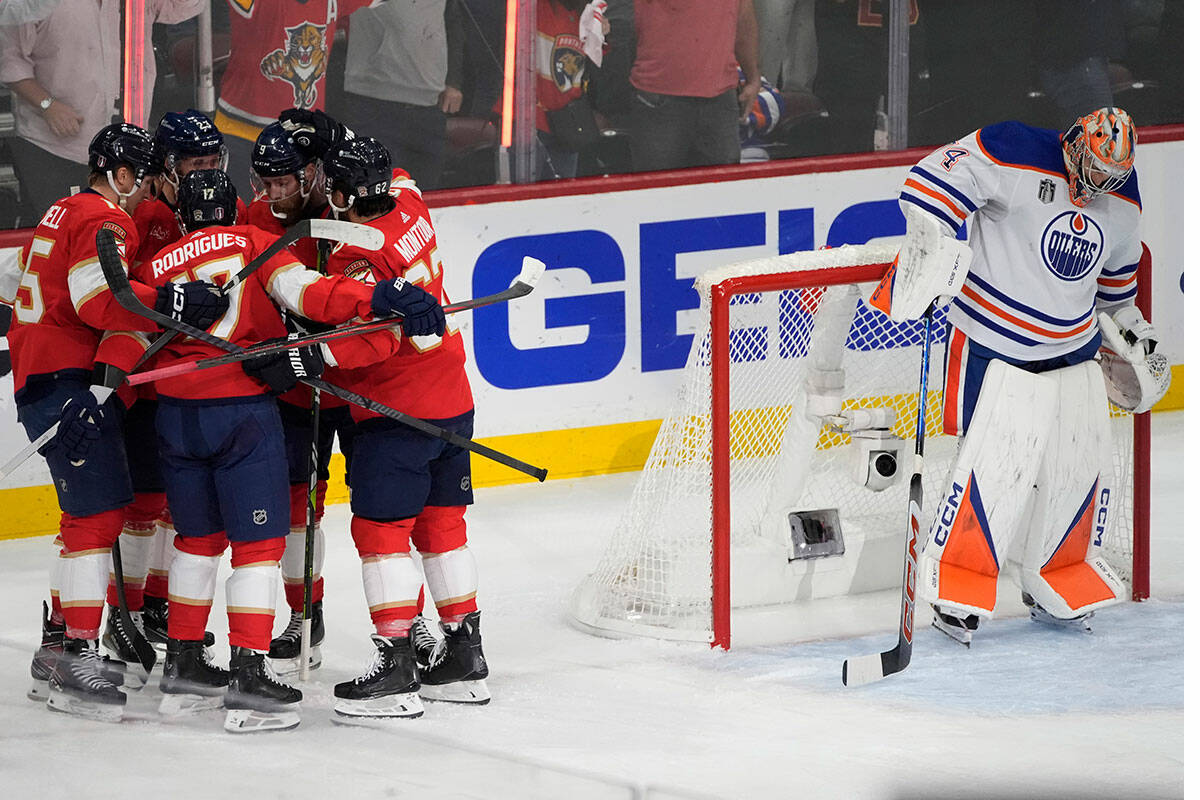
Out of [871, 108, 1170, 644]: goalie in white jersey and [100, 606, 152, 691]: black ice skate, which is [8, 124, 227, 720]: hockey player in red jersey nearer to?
[100, 606, 152, 691]: black ice skate

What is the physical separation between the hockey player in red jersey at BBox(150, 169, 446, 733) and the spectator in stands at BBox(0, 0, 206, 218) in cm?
184

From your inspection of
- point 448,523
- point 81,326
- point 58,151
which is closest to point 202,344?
point 81,326

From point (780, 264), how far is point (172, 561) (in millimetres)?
1601

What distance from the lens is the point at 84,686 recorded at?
13.3ft

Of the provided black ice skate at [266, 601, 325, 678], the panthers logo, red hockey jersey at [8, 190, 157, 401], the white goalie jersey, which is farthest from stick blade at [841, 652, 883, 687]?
the panthers logo

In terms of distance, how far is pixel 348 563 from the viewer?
5.33m

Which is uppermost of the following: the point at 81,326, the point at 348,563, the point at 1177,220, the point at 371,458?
the point at 1177,220

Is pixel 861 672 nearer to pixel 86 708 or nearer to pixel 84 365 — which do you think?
pixel 86 708

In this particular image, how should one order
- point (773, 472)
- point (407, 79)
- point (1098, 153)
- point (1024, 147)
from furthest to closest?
point (407, 79) → point (773, 472) → point (1024, 147) → point (1098, 153)

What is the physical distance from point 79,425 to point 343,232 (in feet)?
2.13

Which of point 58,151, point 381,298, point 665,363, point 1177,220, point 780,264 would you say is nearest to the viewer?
point 381,298

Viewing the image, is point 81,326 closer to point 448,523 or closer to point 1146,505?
point 448,523

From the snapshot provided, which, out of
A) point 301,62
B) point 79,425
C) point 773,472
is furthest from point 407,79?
point 79,425

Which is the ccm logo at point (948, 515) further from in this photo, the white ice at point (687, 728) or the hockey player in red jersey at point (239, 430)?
the hockey player in red jersey at point (239, 430)
